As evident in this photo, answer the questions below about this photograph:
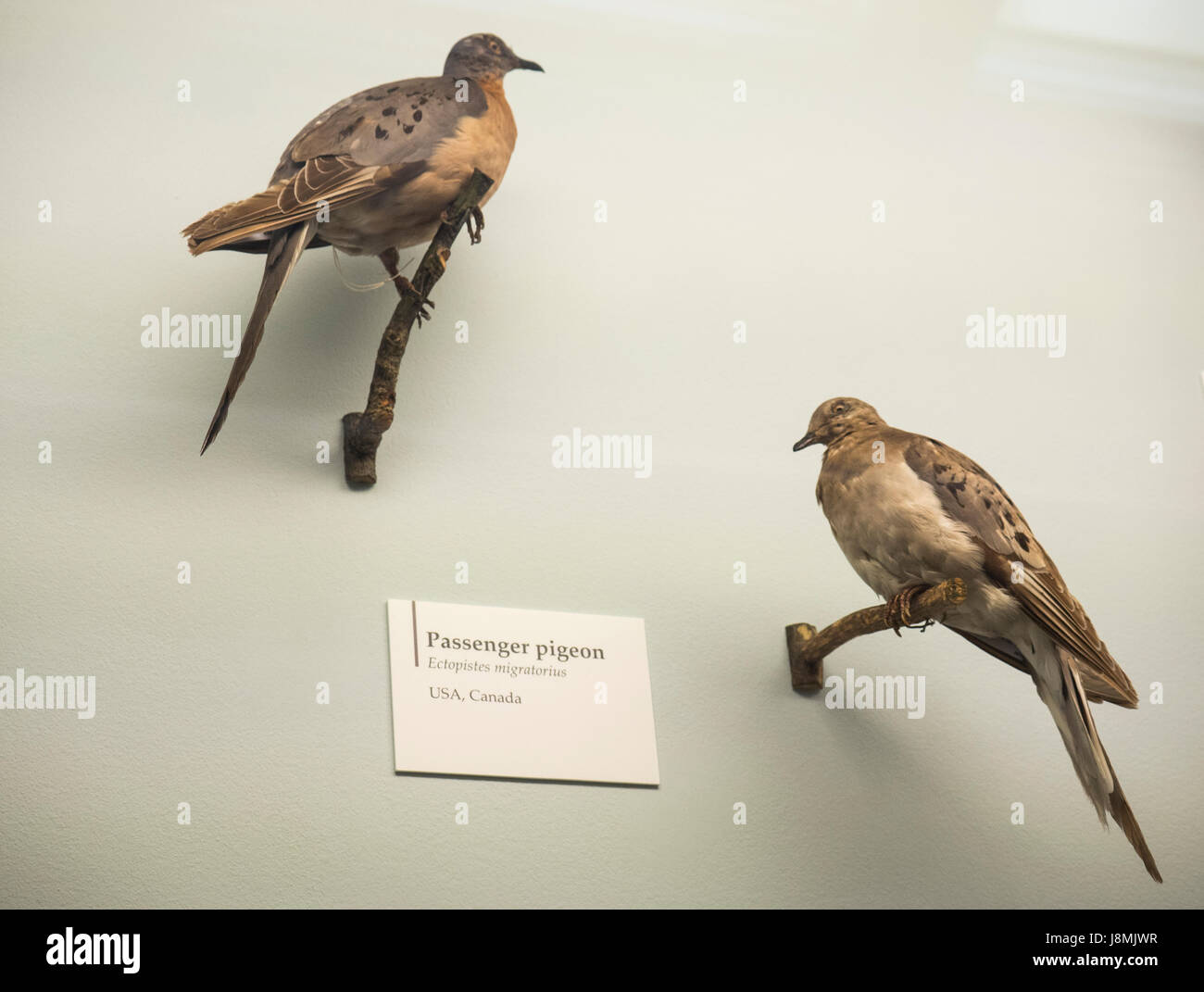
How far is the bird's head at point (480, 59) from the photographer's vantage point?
172 cm

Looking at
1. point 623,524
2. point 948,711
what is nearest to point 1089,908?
point 948,711

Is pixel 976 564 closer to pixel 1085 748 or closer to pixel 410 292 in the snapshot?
pixel 1085 748

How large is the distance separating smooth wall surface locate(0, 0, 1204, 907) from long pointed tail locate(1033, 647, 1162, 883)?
0.75 ft

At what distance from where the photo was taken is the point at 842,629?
1620 millimetres

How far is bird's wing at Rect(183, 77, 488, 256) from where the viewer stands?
1.50 meters

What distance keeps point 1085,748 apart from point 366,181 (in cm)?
112

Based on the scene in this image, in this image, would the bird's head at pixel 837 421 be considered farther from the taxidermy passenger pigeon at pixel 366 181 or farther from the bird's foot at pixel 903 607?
the taxidermy passenger pigeon at pixel 366 181

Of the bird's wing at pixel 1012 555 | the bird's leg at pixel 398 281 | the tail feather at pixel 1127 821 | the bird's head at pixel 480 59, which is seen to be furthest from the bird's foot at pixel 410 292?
the tail feather at pixel 1127 821

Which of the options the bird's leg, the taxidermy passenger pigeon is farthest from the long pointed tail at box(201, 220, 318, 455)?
the bird's leg

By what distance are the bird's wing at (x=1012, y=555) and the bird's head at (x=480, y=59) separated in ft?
2.48

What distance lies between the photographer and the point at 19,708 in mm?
1455

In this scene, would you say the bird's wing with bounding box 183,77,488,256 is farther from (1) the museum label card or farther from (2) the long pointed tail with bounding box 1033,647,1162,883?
(2) the long pointed tail with bounding box 1033,647,1162,883

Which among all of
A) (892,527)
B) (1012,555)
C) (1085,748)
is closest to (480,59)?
(892,527)

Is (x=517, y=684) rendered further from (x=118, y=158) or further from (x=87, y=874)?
(x=118, y=158)
